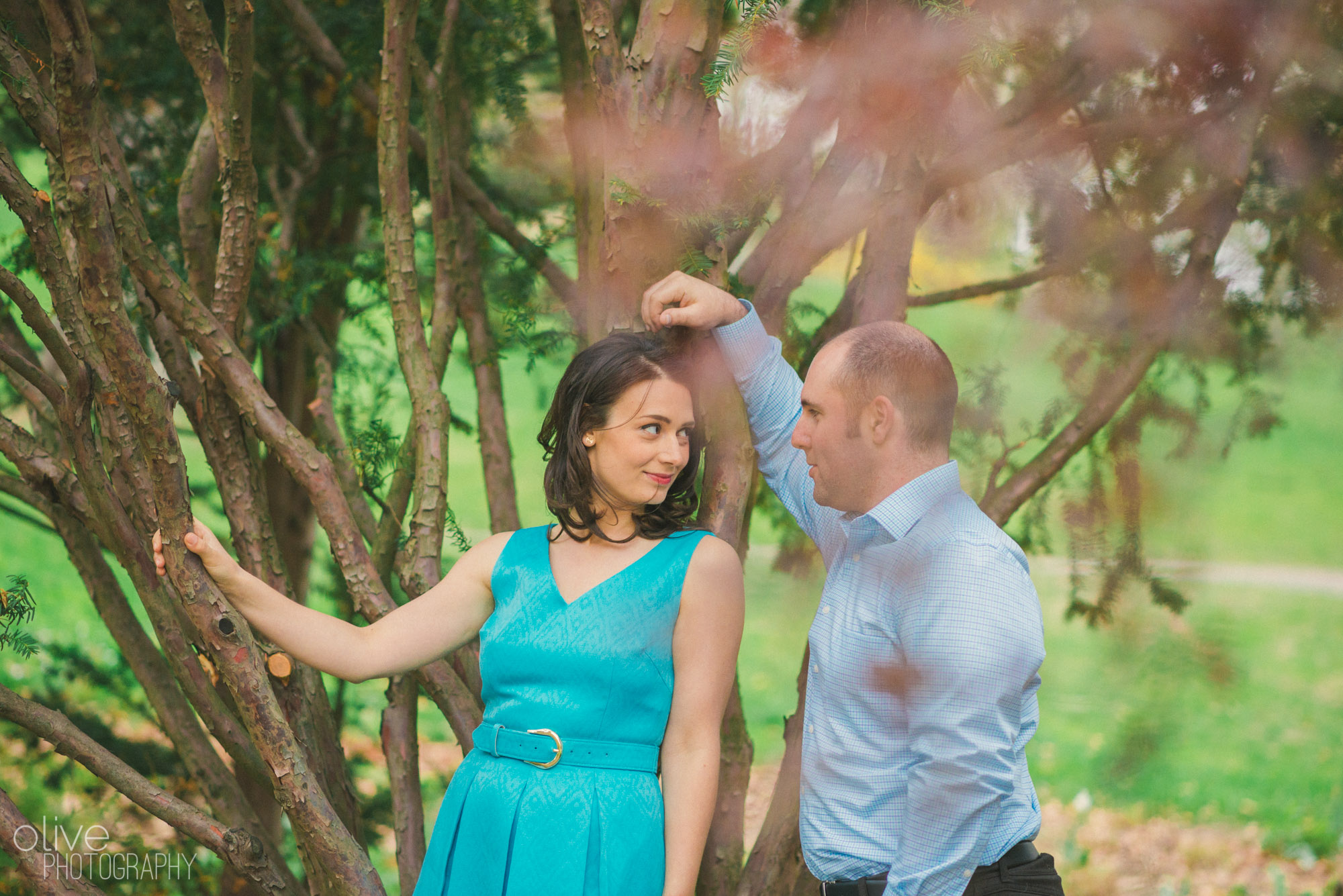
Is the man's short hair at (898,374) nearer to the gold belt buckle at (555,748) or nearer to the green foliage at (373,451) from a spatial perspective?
the gold belt buckle at (555,748)

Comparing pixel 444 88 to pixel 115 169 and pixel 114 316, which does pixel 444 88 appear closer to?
pixel 115 169

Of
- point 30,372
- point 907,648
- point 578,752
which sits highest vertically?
point 30,372

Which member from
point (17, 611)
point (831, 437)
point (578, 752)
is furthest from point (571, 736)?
point (17, 611)

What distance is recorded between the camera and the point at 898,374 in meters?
1.53

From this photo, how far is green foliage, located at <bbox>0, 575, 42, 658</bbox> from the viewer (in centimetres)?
173

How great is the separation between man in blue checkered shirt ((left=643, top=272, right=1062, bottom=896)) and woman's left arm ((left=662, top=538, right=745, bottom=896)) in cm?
14

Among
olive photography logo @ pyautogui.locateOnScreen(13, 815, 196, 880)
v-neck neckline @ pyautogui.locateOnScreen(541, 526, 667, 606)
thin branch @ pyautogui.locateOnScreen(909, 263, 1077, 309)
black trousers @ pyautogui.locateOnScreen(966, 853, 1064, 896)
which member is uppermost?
thin branch @ pyautogui.locateOnScreen(909, 263, 1077, 309)

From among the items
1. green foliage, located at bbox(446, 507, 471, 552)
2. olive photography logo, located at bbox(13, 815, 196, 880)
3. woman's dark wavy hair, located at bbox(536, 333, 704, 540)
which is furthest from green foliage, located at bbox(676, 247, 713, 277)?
olive photography logo, located at bbox(13, 815, 196, 880)

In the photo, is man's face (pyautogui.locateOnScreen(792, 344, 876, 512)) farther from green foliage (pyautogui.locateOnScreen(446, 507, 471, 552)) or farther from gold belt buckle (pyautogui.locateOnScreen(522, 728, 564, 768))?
green foliage (pyautogui.locateOnScreen(446, 507, 471, 552))

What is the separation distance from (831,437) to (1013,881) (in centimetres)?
68

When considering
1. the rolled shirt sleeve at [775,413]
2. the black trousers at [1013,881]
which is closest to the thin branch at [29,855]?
the rolled shirt sleeve at [775,413]

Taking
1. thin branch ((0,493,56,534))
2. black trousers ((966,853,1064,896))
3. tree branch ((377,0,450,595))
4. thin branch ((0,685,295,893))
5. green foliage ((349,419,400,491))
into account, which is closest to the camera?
black trousers ((966,853,1064,896))

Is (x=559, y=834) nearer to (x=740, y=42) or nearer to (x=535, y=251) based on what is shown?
(x=740, y=42)

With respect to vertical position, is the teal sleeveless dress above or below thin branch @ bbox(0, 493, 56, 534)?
below
